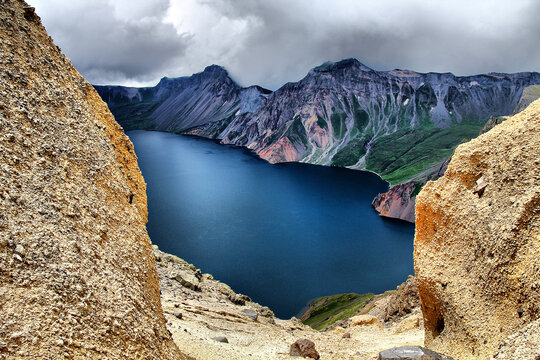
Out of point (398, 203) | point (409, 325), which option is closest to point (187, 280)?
point (409, 325)

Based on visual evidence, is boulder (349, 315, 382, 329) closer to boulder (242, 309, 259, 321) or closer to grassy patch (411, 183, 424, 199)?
boulder (242, 309, 259, 321)

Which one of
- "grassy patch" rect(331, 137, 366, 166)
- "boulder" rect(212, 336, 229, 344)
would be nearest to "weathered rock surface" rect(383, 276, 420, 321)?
"boulder" rect(212, 336, 229, 344)

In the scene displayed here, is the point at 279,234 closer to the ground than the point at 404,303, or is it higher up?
higher up

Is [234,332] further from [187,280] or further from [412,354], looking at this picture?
[412,354]

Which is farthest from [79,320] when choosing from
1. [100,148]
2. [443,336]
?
[443,336]

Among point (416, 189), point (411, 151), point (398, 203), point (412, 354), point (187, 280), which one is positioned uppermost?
point (411, 151)

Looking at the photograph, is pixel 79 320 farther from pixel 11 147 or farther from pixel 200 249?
pixel 200 249

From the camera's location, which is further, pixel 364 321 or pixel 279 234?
pixel 279 234

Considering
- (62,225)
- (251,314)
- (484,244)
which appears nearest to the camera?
(62,225)
